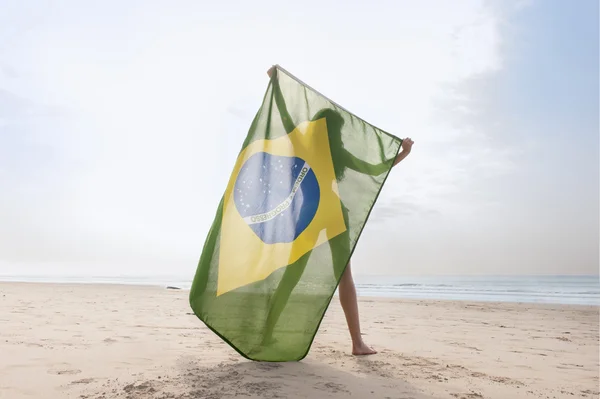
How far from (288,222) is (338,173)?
1.72 ft

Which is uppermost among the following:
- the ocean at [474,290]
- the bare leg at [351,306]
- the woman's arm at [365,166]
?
the woman's arm at [365,166]

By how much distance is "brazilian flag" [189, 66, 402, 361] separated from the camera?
3080 millimetres

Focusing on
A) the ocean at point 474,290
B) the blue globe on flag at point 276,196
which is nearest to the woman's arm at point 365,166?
the blue globe on flag at point 276,196

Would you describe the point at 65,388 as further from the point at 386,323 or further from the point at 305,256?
the point at 386,323

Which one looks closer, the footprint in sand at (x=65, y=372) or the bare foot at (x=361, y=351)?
the footprint in sand at (x=65, y=372)

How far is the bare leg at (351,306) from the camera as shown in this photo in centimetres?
360

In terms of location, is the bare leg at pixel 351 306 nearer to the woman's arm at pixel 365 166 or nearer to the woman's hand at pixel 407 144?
the woman's arm at pixel 365 166

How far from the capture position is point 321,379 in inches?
110

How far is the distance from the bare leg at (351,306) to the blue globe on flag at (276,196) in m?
0.70

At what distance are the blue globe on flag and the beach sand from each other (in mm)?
953

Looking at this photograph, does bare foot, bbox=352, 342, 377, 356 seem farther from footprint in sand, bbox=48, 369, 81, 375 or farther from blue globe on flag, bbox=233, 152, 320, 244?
footprint in sand, bbox=48, 369, 81, 375

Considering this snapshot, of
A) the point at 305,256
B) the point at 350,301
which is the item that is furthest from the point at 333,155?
the point at 350,301

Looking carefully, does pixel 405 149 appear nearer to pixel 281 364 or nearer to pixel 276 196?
pixel 276 196

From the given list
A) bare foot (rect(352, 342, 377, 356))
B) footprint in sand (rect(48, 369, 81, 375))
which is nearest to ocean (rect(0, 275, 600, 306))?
bare foot (rect(352, 342, 377, 356))
